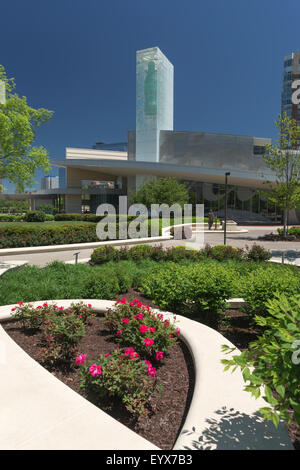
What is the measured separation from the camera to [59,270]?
7922 mm

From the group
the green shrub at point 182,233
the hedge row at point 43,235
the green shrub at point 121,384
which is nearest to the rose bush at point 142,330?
the green shrub at point 121,384

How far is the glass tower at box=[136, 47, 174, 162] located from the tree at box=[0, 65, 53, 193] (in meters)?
34.9

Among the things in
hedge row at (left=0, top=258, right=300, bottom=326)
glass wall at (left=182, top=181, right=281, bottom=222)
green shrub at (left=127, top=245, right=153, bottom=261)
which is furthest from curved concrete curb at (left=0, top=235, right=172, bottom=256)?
glass wall at (left=182, top=181, right=281, bottom=222)

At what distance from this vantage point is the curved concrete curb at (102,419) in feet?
7.16

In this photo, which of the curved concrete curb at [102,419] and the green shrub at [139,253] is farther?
the green shrub at [139,253]

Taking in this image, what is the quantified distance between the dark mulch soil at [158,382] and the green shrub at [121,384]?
10 cm

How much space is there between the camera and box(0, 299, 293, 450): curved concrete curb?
2182mm

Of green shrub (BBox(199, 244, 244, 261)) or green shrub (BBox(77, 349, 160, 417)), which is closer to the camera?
green shrub (BBox(77, 349, 160, 417))

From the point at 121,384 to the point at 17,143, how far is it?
11.0 metres

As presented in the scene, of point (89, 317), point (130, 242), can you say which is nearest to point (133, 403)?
point (89, 317)

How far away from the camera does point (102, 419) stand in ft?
8.04

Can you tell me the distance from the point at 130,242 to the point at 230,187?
1201 inches

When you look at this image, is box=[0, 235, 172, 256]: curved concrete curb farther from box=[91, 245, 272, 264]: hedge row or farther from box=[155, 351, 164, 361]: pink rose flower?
box=[155, 351, 164, 361]: pink rose flower

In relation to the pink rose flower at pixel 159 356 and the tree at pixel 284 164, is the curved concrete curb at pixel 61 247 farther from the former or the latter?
the pink rose flower at pixel 159 356
